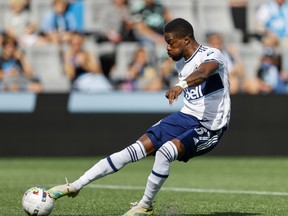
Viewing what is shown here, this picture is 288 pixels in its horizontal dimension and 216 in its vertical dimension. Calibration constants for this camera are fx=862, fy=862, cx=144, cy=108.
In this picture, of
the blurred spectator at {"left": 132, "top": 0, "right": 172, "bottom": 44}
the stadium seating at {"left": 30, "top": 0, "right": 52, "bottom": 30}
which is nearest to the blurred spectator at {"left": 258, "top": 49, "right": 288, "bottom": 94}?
the blurred spectator at {"left": 132, "top": 0, "right": 172, "bottom": 44}

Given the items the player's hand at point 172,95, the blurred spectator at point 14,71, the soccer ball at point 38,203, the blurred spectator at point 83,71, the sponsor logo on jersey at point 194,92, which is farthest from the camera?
the blurred spectator at point 83,71

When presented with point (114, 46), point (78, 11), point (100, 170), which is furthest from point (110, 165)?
point (78, 11)

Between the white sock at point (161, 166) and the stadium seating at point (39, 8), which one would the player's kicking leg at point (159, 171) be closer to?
the white sock at point (161, 166)

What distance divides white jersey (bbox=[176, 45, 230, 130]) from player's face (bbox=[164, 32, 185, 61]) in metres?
0.17

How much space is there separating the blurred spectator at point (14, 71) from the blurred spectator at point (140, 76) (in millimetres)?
1750

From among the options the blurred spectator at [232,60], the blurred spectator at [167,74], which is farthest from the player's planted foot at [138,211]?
the blurred spectator at [232,60]

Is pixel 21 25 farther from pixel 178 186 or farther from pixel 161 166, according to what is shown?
pixel 161 166

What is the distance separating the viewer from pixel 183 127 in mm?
7754

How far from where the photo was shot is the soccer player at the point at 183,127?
24.6 feet

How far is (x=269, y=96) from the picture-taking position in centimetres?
1645

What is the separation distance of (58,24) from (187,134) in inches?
425

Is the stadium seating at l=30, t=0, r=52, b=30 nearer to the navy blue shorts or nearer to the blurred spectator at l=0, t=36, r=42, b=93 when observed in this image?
the blurred spectator at l=0, t=36, r=42, b=93

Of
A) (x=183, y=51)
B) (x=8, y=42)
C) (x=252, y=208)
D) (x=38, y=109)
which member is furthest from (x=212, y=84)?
(x=8, y=42)

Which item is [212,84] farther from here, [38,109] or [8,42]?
[8,42]
